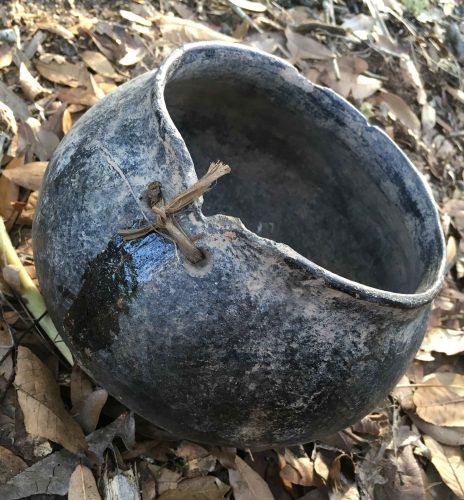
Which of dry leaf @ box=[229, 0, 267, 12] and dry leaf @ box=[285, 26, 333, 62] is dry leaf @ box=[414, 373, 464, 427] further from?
dry leaf @ box=[229, 0, 267, 12]

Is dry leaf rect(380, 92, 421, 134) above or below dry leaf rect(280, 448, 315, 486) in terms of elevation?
above

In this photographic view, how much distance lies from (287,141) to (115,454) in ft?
2.72

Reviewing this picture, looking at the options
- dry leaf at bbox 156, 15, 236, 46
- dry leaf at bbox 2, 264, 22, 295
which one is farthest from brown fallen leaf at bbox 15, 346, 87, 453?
dry leaf at bbox 156, 15, 236, 46

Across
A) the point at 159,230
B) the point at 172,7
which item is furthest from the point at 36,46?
the point at 159,230

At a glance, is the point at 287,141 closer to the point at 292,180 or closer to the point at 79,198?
the point at 292,180

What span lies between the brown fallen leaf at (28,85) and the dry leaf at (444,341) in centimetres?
124

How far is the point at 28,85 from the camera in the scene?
6.05 feet

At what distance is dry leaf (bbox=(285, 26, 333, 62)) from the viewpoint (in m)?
2.41

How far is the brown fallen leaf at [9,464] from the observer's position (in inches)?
49.2

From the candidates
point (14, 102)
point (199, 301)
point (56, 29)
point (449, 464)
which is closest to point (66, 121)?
point (14, 102)

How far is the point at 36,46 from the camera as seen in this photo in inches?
76.9

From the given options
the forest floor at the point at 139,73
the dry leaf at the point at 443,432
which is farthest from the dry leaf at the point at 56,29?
the dry leaf at the point at 443,432

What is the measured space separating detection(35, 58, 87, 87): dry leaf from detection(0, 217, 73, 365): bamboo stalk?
60 cm

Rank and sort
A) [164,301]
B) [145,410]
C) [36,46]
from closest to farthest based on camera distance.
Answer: [164,301], [145,410], [36,46]
